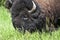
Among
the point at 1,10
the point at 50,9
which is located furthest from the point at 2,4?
the point at 50,9

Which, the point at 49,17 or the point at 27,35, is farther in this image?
the point at 49,17

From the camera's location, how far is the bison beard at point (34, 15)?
8.95 m

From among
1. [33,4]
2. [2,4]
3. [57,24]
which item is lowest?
[2,4]

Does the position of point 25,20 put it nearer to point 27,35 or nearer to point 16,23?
point 16,23

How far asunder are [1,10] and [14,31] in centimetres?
734

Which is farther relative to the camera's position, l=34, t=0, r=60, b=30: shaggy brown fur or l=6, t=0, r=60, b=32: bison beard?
l=34, t=0, r=60, b=30: shaggy brown fur

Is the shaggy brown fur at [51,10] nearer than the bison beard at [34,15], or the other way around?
the bison beard at [34,15]

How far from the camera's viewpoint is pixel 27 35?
819 centimetres

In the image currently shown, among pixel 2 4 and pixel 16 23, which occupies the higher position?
pixel 16 23

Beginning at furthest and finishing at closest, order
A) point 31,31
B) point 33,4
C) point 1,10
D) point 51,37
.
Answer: point 1,10 → point 33,4 → point 31,31 → point 51,37

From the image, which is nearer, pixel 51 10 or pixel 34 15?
pixel 34 15

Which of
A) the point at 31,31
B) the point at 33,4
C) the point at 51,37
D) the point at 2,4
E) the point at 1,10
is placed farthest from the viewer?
the point at 2,4

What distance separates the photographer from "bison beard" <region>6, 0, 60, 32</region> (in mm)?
8953

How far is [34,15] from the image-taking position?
922 centimetres
